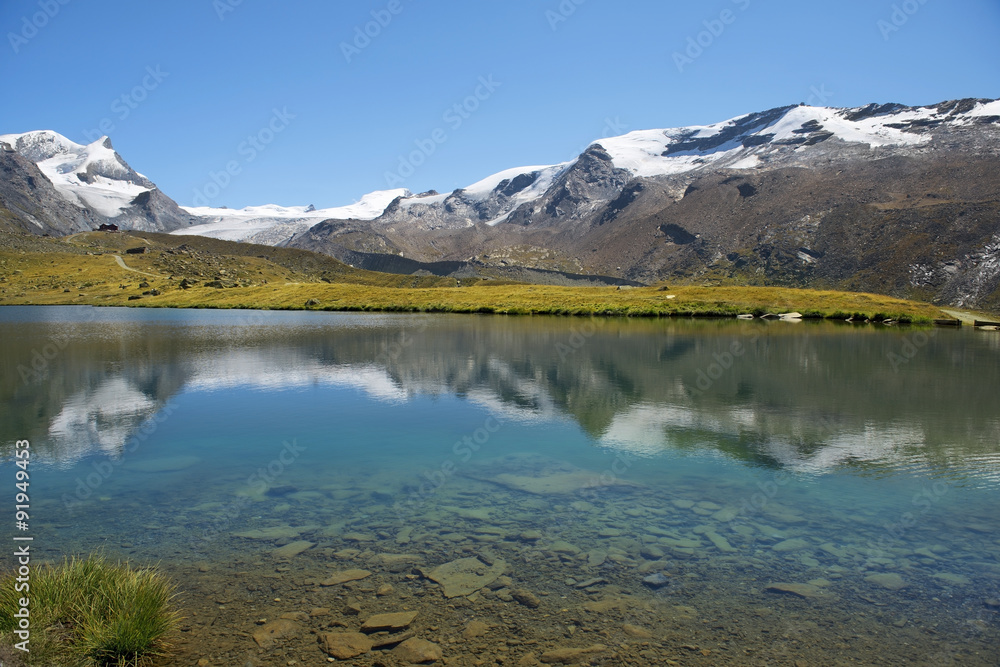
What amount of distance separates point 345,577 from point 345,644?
2127 millimetres

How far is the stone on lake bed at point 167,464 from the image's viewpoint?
1773cm

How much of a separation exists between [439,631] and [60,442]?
58.0ft

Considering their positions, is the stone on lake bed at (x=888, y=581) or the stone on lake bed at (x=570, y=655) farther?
the stone on lake bed at (x=888, y=581)

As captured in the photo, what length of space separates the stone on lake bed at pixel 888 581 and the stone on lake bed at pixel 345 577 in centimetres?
932

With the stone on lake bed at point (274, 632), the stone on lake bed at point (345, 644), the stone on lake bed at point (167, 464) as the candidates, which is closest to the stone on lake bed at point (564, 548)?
the stone on lake bed at point (345, 644)

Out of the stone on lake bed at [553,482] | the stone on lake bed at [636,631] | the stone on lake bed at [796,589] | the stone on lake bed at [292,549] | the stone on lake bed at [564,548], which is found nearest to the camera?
the stone on lake bed at [636,631]

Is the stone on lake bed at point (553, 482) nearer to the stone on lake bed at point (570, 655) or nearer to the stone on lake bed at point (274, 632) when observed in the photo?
the stone on lake bed at point (570, 655)

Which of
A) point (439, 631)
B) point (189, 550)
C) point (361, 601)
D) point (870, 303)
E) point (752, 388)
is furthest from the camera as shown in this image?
point (870, 303)

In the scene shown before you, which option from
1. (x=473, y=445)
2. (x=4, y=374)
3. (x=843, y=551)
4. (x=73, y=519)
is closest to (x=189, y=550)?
(x=73, y=519)

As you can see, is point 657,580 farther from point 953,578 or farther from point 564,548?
point 953,578

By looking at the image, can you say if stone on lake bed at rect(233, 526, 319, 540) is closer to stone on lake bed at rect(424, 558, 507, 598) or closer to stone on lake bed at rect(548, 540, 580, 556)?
stone on lake bed at rect(424, 558, 507, 598)

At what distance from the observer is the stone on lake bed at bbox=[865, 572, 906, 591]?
10.9 m

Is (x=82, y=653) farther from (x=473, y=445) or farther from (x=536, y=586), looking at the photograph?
(x=473, y=445)

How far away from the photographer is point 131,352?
1865 inches
